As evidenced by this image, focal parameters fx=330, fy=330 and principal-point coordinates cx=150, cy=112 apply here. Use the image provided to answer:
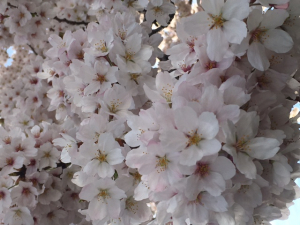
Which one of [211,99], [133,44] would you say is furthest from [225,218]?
[133,44]

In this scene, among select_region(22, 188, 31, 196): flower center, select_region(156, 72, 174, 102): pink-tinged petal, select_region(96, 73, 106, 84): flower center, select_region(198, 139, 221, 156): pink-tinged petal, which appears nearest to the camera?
select_region(198, 139, 221, 156): pink-tinged petal

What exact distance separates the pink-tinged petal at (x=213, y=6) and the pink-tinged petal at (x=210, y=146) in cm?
34

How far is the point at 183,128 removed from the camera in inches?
29.6

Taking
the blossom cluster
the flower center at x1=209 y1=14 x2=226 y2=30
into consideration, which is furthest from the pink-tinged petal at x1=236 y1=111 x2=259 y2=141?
the flower center at x1=209 y1=14 x2=226 y2=30

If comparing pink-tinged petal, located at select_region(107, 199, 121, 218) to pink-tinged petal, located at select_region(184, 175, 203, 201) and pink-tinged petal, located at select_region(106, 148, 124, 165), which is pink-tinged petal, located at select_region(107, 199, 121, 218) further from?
pink-tinged petal, located at select_region(184, 175, 203, 201)

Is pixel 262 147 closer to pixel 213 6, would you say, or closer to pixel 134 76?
pixel 213 6

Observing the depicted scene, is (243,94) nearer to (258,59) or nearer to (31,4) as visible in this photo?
(258,59)

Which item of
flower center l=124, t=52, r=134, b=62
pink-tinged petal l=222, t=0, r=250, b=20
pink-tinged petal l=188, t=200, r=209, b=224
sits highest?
pink-tinged petal l=222, t=0, r=250, b=20

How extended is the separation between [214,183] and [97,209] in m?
0.40

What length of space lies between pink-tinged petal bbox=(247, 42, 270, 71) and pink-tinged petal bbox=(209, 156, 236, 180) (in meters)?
0.26

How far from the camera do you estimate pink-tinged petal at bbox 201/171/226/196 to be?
739mm

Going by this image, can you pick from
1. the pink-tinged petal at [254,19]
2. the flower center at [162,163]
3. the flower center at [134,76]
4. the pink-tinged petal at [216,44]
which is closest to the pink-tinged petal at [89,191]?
the flower center at [162,163]

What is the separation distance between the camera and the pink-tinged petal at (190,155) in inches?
28.1

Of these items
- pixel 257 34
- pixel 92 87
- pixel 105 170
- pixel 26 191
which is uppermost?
pixel 257 34
